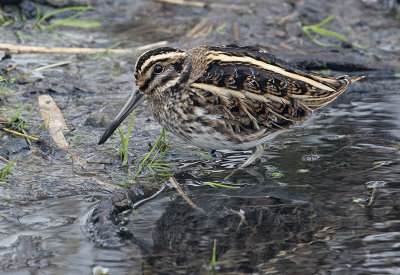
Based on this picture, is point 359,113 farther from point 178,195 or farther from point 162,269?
point 162,269

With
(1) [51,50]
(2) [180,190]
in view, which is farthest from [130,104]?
(1) [51,50]

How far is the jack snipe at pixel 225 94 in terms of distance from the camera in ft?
17.7

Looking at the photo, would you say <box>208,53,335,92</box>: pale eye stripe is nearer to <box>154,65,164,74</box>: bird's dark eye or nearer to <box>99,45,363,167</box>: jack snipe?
<box>99,45,363,167</box>: jack snipe

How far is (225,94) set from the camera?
17.7ft

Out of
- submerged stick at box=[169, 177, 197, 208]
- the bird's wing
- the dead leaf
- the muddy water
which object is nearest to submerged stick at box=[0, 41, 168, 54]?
the muddy water

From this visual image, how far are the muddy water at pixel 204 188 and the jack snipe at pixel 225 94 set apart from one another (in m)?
0.37

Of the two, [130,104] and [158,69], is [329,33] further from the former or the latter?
[130,104]

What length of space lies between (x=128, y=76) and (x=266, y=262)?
4.40 m

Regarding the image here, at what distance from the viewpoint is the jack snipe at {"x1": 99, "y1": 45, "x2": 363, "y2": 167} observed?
5.39 m

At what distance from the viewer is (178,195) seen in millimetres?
5109

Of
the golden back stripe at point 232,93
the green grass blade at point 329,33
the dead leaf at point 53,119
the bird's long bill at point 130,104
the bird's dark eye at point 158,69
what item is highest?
the bird's dark eye at point 158,69

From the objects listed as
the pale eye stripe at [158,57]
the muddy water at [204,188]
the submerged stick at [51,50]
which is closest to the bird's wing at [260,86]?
the pale eye stripe at [158,57]

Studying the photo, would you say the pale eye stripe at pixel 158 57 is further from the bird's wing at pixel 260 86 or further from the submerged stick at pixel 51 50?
the submerged stick at pixel 51 50

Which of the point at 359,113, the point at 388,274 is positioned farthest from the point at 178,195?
the point at 359,113
